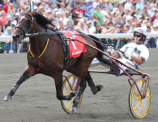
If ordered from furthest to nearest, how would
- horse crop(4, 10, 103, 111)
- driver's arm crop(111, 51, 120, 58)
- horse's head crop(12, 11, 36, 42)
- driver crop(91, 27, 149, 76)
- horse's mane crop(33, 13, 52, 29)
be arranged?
driver's arm crop(111, 51, 120, 58) → driver crop(91, 27, 149, 76) → horse's mane crop(33, 13, 52, 29) → horse crop(4, 10, 103, 111) → horse's head crop(12, 11, 36, 42)

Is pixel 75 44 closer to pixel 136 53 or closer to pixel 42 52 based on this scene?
pixel 42 52

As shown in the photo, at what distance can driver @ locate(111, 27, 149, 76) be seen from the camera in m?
7.15

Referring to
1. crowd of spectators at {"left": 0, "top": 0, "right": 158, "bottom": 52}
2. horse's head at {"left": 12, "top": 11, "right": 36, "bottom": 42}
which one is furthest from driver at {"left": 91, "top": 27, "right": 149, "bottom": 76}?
crowd of spectators at {"left": 0, "top": 0, "right": 158, "bottom": 52}

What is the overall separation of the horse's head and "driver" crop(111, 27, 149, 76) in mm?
1727

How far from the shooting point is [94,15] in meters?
16.9

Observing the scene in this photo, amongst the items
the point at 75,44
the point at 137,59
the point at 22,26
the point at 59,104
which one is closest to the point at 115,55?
the point at 137,59

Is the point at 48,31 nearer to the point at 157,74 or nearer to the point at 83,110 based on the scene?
the point at 83,110

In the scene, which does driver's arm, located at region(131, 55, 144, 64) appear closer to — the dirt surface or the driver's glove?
the driver's glove

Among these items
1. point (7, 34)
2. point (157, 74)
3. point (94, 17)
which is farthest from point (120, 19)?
point (157, 74)

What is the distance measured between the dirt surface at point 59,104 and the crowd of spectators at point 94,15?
4035 mm

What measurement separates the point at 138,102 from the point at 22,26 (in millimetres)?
2129

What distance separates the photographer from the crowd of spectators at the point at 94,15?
14953mm

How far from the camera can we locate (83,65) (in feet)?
23.3

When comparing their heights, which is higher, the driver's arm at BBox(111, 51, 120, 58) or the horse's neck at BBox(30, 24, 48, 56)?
the horse's neck at BBox(30, 24, 48, 56)
